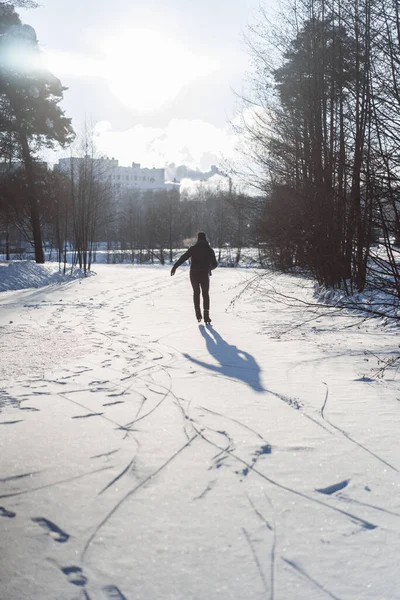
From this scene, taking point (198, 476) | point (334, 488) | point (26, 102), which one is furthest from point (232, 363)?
point (26, 102)

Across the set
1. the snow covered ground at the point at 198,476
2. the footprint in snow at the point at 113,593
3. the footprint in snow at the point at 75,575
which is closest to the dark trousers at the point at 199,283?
the snow covered ground at the point at 198,476

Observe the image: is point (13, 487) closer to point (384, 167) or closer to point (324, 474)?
point (324, 474)

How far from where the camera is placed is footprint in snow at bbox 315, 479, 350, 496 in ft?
10.1

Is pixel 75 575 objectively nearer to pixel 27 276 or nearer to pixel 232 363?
pixel 232 363

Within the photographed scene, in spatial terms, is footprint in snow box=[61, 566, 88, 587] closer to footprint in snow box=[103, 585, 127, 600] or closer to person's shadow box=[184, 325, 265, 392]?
footprint in snow box=[103, 585, 127, 600]

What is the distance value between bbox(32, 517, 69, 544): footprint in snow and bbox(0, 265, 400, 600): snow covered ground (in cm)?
1

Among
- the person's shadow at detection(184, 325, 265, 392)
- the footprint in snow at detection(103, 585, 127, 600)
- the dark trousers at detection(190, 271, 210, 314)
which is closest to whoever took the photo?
the footprint in snow at detection(103, 585, 127, 600)

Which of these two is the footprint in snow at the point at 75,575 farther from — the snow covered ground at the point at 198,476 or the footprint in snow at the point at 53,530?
the footprint in snow at the point at 53,530

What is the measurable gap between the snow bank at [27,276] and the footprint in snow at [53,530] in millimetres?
16088

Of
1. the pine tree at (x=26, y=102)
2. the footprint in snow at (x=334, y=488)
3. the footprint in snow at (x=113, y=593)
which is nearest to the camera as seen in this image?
the footprint in snow at (x=113, y=593)

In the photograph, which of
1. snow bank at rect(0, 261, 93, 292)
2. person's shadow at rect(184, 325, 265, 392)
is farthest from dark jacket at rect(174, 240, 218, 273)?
snow bank at rect(0, 261, 93, 292)

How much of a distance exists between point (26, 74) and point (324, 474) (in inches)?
1001

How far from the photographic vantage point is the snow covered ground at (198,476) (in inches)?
91.9

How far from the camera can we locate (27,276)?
798 inches
